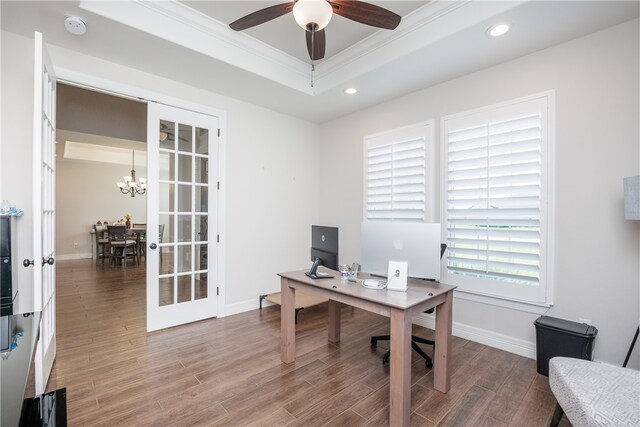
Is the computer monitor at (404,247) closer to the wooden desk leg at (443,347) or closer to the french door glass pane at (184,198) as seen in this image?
the wooden desk leg at (443,347)

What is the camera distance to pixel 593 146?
240cm

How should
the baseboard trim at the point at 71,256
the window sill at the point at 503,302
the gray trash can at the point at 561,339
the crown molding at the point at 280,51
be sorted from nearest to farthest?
1. the gray trash can at the point at 561,339
2. the crown molding at the point at 280,51
3. the window sill at the point at 503,302
4. the baseboard trim at the point at 71,256

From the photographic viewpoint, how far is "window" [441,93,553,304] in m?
2.62

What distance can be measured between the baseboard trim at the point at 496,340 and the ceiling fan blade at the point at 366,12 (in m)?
2.91

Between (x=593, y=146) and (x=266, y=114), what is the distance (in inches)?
141

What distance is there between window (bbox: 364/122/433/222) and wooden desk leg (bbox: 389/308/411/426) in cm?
191

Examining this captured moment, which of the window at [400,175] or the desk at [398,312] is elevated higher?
the window at [400,175]

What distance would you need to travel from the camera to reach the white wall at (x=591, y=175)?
225cm

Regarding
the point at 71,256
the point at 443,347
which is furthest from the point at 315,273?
the point at 71,256

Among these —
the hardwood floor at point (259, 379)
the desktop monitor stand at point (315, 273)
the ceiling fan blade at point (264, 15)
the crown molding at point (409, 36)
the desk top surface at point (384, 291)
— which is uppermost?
the crown molding at point (409, 36)

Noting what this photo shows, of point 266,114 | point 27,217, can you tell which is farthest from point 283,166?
point 27,217

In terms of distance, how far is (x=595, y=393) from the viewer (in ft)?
4.59

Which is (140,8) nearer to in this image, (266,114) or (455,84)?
(266,114)

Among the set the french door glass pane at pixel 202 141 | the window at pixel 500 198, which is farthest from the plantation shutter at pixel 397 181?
the french door glass pane at pixel 202 141
